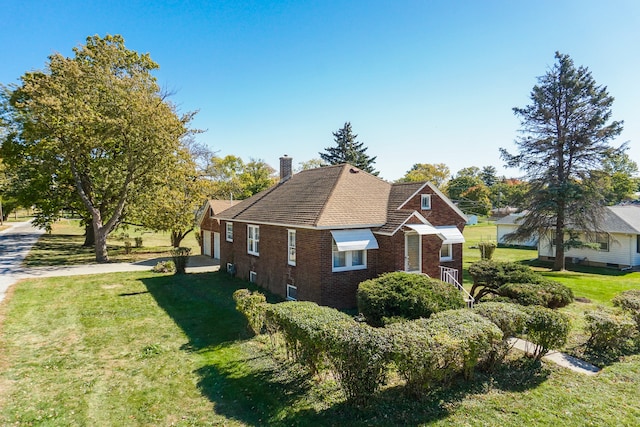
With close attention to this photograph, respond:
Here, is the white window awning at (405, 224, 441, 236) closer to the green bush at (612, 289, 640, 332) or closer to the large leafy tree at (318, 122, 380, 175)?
the green bush at (612, 289, 640, 332)

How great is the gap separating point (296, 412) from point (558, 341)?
7.31m

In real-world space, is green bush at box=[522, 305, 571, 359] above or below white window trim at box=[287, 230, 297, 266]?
below

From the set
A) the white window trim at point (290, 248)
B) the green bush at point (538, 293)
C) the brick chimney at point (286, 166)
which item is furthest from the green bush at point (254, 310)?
the brick chimney at point (286, 166)

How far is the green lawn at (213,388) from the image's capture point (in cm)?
734

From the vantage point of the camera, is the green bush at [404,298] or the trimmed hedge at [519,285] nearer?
the green bush at [404,298]

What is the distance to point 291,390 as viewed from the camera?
8.45m

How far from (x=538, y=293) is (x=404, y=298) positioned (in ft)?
17.9

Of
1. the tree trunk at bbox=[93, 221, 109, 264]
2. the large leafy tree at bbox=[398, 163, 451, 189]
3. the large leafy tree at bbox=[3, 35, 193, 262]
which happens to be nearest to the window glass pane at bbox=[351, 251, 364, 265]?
the large leafy tree at bbox=[3, 35, 193, 262]

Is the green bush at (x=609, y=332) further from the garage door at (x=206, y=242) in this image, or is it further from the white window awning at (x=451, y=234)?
the garage door at (x=206, y=242)

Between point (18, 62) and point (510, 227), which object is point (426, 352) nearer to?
point (18, 62)

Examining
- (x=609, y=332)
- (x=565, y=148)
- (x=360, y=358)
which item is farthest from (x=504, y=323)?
(x=565, y=148)

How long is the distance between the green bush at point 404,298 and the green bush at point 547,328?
2.83 metres

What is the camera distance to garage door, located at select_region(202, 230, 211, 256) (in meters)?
32.9

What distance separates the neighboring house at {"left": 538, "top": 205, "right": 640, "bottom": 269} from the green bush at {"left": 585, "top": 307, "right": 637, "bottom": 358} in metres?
20.5
